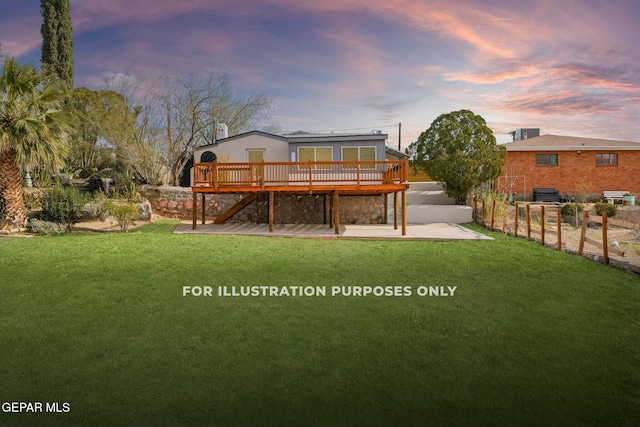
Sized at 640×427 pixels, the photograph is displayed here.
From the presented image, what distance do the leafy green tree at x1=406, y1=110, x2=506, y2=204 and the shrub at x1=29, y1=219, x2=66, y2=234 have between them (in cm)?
1401

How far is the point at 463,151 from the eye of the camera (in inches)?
708

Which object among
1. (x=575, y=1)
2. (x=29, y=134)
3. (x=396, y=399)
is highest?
(x=575, y=1)

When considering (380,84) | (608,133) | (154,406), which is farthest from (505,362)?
(608,133)

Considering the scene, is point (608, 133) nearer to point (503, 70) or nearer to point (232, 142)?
point (503, 70)

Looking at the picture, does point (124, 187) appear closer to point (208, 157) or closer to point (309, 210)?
point (208, 157)


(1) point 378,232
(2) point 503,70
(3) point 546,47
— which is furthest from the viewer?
(2) point 503,70

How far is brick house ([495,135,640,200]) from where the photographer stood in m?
24.0

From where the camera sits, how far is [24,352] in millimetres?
4176

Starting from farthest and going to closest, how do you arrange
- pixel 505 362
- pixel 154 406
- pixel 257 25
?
pixel 257 25
pixel 505 362
pixel 154 406

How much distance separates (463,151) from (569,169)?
10064 mm

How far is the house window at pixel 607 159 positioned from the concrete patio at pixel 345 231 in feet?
45.9

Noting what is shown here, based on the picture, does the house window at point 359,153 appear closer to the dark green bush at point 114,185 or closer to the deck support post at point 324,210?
the deck support post at point 324,210

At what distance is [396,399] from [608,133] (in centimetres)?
2977

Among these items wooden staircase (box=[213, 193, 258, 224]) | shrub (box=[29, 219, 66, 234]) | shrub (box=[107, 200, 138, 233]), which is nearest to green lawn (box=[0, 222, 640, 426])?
shrub (box=[29, 219, 66, 234])
